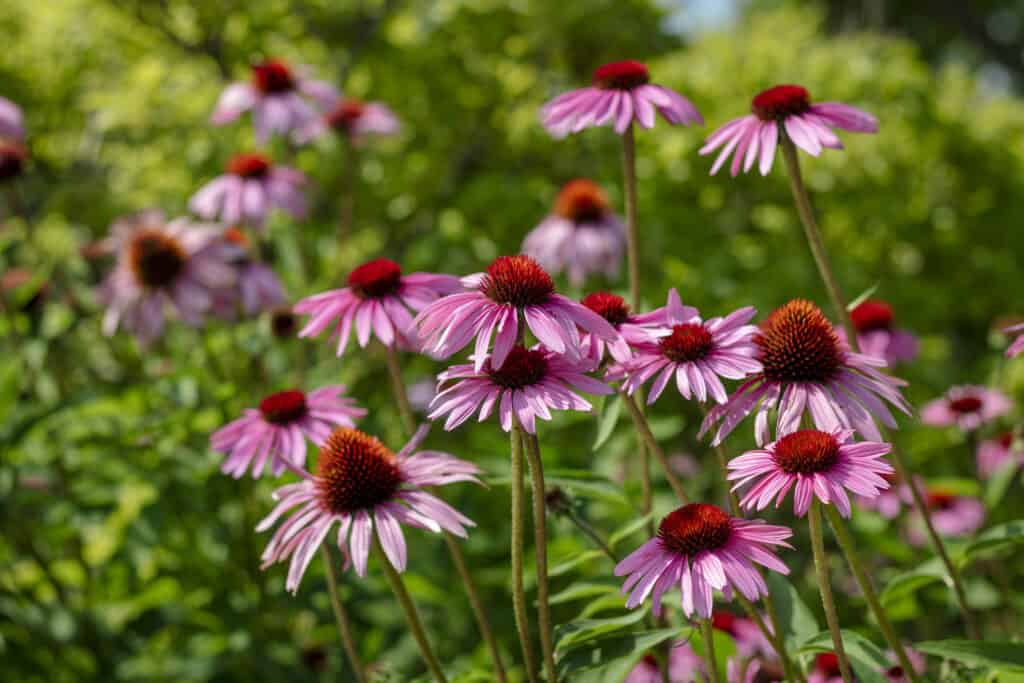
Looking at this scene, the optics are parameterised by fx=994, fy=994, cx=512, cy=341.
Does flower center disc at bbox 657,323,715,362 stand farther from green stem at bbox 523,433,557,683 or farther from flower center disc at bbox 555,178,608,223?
flower center disc at bbox 555,178,608,223

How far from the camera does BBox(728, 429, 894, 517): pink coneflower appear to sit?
116cm

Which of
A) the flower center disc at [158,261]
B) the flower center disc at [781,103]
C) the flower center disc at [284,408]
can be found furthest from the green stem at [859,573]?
the flower center disc at [158,261]

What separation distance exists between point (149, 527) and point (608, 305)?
1.48 m

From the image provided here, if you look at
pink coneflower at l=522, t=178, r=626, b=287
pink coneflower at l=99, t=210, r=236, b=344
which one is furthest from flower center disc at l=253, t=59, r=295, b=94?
pink coneflower at l=522, t=178, r=626, b=287

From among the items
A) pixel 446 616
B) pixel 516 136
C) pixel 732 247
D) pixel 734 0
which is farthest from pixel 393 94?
pixel 734 0

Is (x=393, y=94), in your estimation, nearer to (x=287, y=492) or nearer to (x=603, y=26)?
(x=603, y=26)

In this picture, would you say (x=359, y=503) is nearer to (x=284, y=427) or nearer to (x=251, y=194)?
(x=284, y=427)

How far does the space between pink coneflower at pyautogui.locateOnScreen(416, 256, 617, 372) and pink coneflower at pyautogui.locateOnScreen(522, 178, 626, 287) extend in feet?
6.10

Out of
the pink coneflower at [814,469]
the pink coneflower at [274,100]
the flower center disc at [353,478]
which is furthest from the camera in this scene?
the pink coneflower at [274,100]

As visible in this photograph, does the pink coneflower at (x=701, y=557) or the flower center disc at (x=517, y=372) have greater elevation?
the flower center disc at (x=517, y=372)

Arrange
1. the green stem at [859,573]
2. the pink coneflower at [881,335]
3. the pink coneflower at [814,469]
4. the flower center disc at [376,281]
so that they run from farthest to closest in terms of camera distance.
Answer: the pink coneflower at [881,335]
the flower center disc at [376,281]
the green stem at [859,573]
the pink coneflower at [814,469]

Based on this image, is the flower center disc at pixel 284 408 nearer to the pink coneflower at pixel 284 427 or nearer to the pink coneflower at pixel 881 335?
the pink coneflower at pixel 284 427

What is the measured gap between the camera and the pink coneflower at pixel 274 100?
10.4 ft

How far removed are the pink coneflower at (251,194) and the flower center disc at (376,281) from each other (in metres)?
1.40
